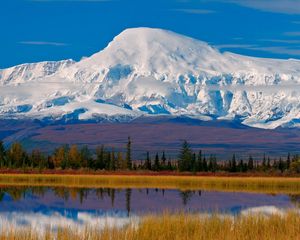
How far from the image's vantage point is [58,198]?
6009 cm

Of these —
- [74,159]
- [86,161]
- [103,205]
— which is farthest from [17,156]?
[103,205]

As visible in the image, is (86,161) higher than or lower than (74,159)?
lower

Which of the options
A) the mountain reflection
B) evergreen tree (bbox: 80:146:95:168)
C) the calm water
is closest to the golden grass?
the calm water

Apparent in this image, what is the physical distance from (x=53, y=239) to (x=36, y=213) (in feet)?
60.6

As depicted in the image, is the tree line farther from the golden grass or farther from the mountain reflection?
the golden grass

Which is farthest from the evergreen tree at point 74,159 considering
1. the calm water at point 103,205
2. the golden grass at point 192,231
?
the golden grass at point 192,231

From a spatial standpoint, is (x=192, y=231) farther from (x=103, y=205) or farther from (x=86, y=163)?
(x=86, y=163)

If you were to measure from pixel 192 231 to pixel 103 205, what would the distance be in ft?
75.2

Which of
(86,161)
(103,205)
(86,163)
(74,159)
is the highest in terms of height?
(74,159)

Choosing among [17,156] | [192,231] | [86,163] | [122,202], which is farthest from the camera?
[86,163]

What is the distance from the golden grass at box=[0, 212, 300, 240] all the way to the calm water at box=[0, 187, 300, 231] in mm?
4480

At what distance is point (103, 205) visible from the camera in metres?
53.8

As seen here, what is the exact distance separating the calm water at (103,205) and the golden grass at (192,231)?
448cm

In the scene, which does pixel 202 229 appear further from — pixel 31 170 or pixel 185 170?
pixel 185 170
